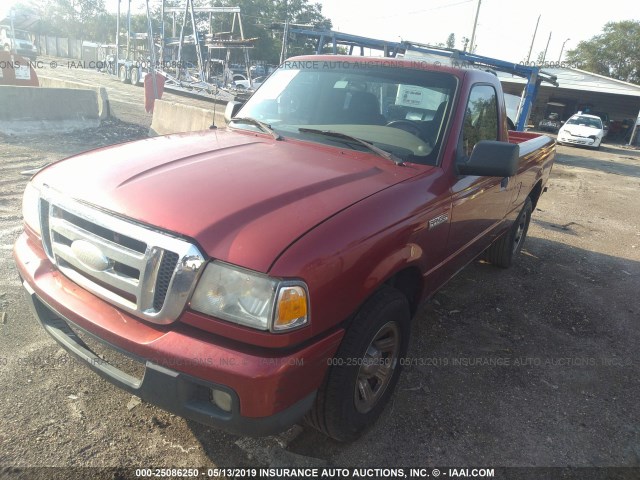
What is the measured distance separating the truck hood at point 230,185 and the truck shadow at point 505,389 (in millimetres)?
1207

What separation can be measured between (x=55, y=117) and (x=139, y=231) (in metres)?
9.28

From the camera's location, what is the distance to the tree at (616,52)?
42.5 metres

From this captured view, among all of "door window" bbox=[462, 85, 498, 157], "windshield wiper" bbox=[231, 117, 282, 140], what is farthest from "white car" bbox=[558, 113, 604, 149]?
"windshield wiper" bbox=[231, 117, 282, 140]

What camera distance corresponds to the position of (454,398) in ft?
9.47

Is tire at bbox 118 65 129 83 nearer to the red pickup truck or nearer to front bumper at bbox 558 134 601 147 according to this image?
front bumper at bbox 558 134 601 147

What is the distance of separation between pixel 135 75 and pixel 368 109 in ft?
88.5

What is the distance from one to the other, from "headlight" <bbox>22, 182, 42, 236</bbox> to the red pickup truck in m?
0.01

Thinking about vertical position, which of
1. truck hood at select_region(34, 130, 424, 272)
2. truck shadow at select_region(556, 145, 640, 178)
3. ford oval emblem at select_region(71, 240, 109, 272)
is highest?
truck hood at select_region(34, 130, 424, 272)

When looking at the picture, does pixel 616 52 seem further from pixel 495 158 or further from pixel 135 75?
pixel 495 158

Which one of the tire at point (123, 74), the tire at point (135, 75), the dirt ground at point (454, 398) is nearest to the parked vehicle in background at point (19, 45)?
the tire at point (123, 74)

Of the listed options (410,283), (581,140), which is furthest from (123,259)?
(581,140)

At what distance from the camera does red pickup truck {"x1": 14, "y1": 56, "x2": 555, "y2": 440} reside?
176cm

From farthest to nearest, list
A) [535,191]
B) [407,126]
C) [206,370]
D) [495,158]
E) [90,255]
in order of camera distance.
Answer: [535,191]
[407,126]
[495,158]
[90,255]
[206,370]

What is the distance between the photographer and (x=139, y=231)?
6.02ft
